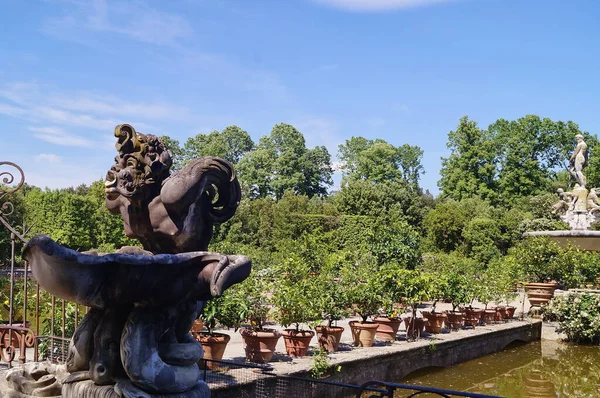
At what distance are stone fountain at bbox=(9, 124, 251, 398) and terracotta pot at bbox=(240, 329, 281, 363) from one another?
203 inches

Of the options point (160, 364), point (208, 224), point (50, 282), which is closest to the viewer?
point (50, 282)

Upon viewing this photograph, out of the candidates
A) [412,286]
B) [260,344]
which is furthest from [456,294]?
[260,344]

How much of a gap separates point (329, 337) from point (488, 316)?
23.1ft

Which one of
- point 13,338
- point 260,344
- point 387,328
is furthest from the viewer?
point 387,328

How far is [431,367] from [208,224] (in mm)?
8790

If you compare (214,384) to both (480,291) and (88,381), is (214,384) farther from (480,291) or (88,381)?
(480,291)

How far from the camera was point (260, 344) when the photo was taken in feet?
29.7

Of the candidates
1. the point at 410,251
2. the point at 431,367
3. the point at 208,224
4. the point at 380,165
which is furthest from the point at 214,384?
the point at 380,165

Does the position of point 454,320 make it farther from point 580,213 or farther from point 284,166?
point 284,166

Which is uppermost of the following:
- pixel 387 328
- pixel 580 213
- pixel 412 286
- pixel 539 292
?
pixel 580 213

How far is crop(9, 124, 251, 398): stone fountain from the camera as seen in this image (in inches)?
127

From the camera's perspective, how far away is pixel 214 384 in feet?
23.1

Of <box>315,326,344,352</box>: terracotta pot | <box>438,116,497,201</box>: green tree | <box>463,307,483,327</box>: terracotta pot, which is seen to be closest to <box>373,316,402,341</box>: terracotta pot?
<box>315,326,344,352</box>: terracotta pot

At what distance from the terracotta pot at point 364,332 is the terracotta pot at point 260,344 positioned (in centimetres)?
241
